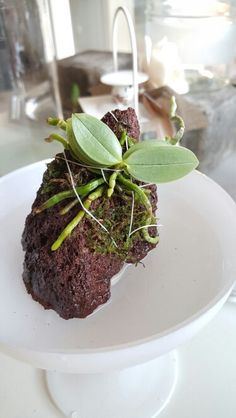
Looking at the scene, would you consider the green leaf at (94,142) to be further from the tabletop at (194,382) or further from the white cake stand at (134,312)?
the tabletop at (194,382)

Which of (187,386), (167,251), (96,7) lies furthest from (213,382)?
(96,7)

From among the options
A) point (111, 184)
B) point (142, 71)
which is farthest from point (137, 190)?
point (142, 71)

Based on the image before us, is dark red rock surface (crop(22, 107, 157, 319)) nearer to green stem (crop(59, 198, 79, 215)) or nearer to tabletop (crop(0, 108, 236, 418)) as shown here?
green stem (crop(59, 198, 79, 215))

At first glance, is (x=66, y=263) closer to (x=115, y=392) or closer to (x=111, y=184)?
(x=111, y=184)

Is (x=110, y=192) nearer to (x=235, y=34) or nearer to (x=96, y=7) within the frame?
(x=235, y=34)

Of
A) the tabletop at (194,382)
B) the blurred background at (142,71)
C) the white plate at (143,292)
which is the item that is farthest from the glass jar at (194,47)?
the tabletop at (194,382)

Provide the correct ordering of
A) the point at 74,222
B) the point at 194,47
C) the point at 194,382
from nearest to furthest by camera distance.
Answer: the point at 74,222
the point at 194,382
the point at 194,47

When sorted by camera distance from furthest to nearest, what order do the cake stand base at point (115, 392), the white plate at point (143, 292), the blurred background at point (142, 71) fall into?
the blurred background at point (142, 71)
the cake stand base at point (115, 392)
the white plate at point (143, 292)
